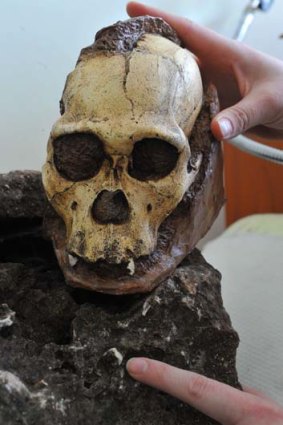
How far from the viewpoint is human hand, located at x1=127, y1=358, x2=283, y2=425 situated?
768 millimetres

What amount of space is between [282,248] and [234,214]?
0.52 meters

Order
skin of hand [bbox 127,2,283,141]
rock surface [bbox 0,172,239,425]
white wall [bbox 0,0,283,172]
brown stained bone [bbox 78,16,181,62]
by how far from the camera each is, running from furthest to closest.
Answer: white wall [bbox 0,0,283,172]
skin of hand [bbox 127,2,283,141]
brown stained bone [bbox 78,16,181,62]
rock surface [bbox 0,172,239,425]

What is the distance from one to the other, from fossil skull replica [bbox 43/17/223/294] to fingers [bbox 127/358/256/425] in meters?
0.11

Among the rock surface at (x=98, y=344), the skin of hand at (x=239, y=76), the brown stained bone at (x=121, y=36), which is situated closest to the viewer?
the rock surface at (x=98, y=344)

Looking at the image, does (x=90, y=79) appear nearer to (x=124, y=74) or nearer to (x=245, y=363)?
(x=124, y=74)

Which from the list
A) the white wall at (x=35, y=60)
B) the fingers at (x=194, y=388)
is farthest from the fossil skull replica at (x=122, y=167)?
the white wall at (x=35, y=60)

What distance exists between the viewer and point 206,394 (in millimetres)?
776

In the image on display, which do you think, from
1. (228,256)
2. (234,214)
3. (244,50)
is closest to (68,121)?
(244,50)

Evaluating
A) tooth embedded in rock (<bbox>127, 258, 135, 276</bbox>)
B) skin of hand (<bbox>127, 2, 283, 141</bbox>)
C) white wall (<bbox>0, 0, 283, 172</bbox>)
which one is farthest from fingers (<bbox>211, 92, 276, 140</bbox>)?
white wall (<bbox>0, 0, 283, 172</bbox>)

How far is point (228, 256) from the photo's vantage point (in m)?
1.81

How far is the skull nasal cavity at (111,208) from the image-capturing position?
0.78 m

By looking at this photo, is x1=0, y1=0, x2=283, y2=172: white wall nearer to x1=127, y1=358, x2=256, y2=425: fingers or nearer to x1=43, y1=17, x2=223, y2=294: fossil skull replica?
x1=43, y1=17, x2=223, y2=294: fossil skull replica

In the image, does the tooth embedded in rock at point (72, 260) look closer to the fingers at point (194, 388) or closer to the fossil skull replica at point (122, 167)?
the fossil skull replica at point (122, 167)

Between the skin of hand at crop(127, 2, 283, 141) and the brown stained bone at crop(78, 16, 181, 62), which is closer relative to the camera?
the brown stained bone at crop(78, 16, 181, 62)
